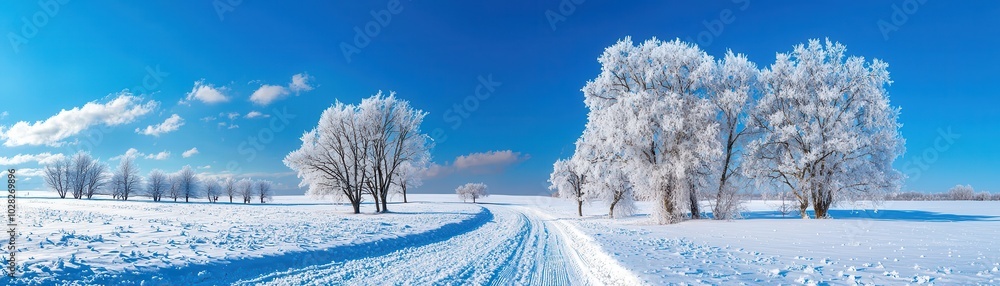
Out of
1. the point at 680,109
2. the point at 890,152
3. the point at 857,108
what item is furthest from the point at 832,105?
the point at 680,109

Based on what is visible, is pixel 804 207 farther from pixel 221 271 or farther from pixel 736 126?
pixel 221 271

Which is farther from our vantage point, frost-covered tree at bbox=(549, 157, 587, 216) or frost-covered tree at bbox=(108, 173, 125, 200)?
frost-covered tree at bbox=(108, 173, 125, 200)

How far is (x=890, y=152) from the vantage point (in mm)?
23562

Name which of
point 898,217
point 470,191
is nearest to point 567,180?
point 898,217

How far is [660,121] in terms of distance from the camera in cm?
2267

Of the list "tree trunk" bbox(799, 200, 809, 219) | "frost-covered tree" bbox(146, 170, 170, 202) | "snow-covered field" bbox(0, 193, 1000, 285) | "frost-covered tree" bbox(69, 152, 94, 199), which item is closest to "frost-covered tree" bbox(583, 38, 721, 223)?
"tree trunk" bbox(799, 200, 809, 219)

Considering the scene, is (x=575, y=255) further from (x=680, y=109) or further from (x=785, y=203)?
(x=785, y=203)

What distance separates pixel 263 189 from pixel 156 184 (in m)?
22.9

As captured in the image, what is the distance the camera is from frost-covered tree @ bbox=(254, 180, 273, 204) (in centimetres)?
11406

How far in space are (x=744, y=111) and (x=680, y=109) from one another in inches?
192

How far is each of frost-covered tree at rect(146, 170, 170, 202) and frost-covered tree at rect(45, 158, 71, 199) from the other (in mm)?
15250

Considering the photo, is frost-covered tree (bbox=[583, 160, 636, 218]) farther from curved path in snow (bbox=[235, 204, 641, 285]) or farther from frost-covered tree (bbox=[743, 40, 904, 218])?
curved path in snow (bbox=[235, 204, 641, 285])

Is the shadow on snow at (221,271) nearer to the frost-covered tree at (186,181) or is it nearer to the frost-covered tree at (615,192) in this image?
the frost-covered tree at (615,192)

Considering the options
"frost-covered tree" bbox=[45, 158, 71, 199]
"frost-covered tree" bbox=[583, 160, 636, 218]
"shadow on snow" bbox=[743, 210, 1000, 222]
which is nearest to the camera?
"shadow on snow" bbox=[743, 210, 1000, 222]
